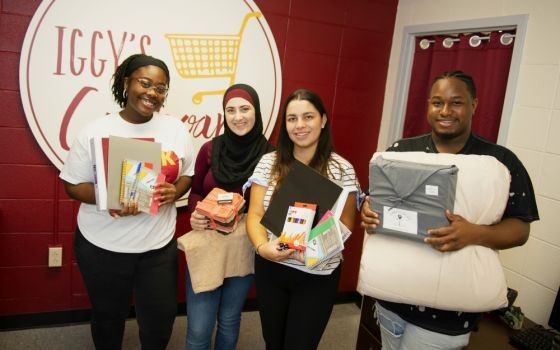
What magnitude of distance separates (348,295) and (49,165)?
7.77ft

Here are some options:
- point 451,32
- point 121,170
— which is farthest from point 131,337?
point 451,32

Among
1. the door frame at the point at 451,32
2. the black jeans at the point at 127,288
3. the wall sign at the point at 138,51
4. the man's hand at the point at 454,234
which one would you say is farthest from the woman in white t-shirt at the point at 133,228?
the door frame at the point at 451,32

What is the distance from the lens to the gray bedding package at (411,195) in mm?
1209

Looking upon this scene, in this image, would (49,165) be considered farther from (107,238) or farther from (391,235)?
(391,235)

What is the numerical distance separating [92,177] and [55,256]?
1.06 meters

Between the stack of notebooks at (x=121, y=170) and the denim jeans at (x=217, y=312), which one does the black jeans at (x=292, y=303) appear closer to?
the denim jeans at (x=217, y=312)

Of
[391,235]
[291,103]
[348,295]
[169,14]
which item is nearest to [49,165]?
[169,14]

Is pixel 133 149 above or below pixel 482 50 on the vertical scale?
below

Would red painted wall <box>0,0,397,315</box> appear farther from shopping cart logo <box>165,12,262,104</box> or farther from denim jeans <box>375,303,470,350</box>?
denim jeans <box>375,303,470,350</box>

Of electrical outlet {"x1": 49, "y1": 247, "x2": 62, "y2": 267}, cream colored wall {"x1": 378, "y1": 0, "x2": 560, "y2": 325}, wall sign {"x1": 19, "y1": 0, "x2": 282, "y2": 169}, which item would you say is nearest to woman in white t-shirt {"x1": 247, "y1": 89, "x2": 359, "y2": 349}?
wall sign {"x1": 19, "y1": 0, "x2": 282, "y2": 169}

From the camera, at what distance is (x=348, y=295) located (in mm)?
3098

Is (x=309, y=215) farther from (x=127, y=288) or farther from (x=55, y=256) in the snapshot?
(x=55, y=256)

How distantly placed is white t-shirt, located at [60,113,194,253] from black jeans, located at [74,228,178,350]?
0.16 ft

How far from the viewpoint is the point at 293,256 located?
1.42 m
